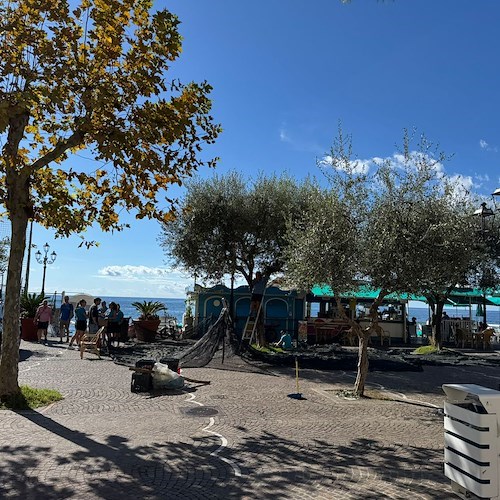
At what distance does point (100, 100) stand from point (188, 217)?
422 inches

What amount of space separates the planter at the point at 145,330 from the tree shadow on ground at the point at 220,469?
14657 mm

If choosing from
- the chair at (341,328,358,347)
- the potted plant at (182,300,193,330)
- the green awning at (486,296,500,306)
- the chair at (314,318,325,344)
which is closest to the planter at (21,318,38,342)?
the potted plant at (182,300,193,330)

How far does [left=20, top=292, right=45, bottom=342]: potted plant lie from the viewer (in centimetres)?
1939

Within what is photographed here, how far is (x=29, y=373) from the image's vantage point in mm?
11602

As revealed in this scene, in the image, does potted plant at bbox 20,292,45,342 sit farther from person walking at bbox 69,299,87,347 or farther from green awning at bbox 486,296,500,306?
green awning at bbox 486,296,500,306

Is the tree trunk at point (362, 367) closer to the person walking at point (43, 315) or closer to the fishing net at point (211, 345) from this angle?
the fishing net at point (211, 345)

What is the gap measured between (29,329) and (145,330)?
4518 millimetres

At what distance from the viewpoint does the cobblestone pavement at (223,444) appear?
16.1ft

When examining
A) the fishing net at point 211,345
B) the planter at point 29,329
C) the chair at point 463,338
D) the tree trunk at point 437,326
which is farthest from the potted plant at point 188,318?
the chair at point 463,338

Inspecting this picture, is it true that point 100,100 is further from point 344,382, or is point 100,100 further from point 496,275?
point 496,275

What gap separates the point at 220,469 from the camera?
543 cm

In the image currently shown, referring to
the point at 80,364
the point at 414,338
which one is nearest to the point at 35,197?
the point at 80,364

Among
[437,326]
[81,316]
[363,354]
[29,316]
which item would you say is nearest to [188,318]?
[29,316]

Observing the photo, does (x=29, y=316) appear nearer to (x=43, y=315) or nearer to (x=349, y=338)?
(x=43, y=315)
